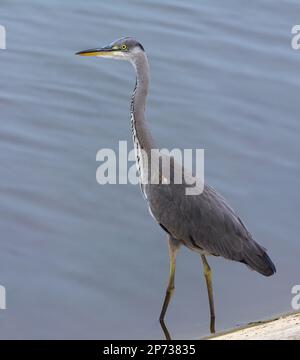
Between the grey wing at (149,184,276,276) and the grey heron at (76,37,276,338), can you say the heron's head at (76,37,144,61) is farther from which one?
the grey wing at (149,184,276,276)

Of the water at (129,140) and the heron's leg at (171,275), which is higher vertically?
the water at (129,140)

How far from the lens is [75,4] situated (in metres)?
12.7

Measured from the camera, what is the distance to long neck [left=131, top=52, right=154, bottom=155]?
7.85 m

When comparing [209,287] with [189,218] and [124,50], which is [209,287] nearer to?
[189,218]

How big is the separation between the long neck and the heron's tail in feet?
3.59

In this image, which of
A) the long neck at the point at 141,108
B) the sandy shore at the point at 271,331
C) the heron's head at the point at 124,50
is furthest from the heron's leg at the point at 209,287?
the heron's head at the point at 124,50

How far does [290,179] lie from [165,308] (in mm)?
2420

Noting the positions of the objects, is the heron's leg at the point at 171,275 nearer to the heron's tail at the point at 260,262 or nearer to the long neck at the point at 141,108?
the heron's tail at the point at 260,262

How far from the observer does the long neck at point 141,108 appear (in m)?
7.85

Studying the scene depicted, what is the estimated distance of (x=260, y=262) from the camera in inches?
294

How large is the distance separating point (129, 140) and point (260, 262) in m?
2.86

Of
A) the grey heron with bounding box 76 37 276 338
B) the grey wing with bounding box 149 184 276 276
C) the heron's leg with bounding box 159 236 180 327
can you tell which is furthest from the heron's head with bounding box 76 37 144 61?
the heron's leg with bounding box 159 236 180 327

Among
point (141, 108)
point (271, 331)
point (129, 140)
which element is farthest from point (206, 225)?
point (129, 140)
